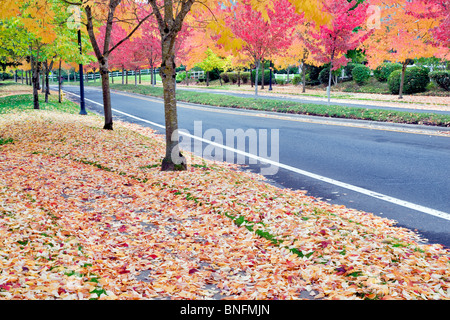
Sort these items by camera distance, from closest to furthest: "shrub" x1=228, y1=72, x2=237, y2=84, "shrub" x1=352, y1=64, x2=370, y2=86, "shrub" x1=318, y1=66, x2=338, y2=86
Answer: "shrub" x1=352, y1=64, x2=370, y2=86
"shrub" x1=318, y1=66, x2=338, y2=86
"shrub" x1=228, y1=72, x2=237, y2=84

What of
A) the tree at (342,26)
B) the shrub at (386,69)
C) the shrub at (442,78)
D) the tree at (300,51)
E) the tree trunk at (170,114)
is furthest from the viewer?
the shrub at (386,69)

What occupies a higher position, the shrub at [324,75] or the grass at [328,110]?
the shrub at [324,75]

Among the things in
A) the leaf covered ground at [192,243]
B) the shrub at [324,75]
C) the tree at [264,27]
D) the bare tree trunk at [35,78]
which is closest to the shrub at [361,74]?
the shrub at [324,75]

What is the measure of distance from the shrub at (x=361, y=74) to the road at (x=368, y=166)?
907 inches

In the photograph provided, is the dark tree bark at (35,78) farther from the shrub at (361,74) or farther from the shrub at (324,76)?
the shrub at (324,76)

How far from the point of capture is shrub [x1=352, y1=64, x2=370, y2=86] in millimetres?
35794

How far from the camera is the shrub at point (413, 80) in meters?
30.0

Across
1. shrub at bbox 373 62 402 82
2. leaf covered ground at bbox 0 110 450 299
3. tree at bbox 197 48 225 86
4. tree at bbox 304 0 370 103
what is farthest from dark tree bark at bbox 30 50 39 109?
shrub at bbox 373 62 402 82

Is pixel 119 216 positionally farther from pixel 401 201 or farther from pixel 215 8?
pixel 215 8

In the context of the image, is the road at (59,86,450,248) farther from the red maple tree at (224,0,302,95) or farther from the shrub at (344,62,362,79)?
the shrub at (344,62,362,79)

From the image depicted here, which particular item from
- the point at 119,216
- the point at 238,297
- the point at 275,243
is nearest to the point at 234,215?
the point at 275,243

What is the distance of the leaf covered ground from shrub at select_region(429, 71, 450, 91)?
27057 mm

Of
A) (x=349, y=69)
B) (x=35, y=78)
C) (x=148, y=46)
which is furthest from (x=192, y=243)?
(x=349, y=69)

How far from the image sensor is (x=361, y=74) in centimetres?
3584
